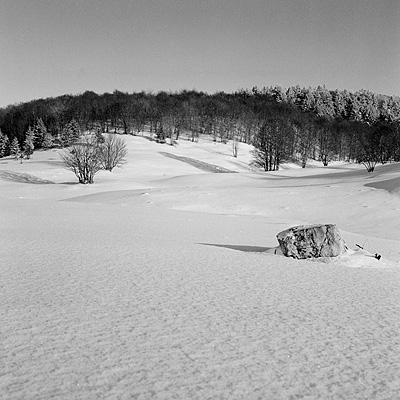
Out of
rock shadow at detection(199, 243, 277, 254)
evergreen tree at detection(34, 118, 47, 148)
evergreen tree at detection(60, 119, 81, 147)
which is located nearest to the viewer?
rock shadow at detection(199, 243, 277, 254)

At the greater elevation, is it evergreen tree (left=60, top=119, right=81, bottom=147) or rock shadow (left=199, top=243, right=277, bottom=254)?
evergreen tree (left=60, top=119, right=81, bottom=147)

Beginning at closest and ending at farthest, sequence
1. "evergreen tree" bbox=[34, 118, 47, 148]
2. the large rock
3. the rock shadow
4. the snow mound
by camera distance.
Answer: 1. the large rock
2. the rock shadow
3. the snow mound
4. "evergreen tree" bbox=[34, 118, 47, 148]

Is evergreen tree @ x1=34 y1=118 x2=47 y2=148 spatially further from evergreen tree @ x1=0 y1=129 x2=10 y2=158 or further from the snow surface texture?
the snow surface texture

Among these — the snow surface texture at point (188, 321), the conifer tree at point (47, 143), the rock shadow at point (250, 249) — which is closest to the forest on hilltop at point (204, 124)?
the conifer tree at point (47, 143)

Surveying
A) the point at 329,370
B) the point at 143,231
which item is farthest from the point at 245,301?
the point at 143,231

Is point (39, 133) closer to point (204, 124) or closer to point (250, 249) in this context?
point (204, 124)

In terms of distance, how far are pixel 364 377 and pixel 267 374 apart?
61cm

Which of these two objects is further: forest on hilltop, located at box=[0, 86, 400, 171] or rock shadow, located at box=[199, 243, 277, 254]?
forest on hilltop, located at box=[0, 86, 400, 171]

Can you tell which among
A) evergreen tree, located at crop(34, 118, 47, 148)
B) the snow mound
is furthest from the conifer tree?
the snow mound

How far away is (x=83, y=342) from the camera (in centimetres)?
242

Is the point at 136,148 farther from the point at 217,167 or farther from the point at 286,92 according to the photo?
the point at 286,92

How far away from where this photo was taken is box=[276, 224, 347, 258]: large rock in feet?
20.5

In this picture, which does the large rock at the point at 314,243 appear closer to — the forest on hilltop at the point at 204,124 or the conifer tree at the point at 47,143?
the forest on hilltop at the point at 204,124

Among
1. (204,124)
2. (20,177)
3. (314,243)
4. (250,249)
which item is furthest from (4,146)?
(314,243)
